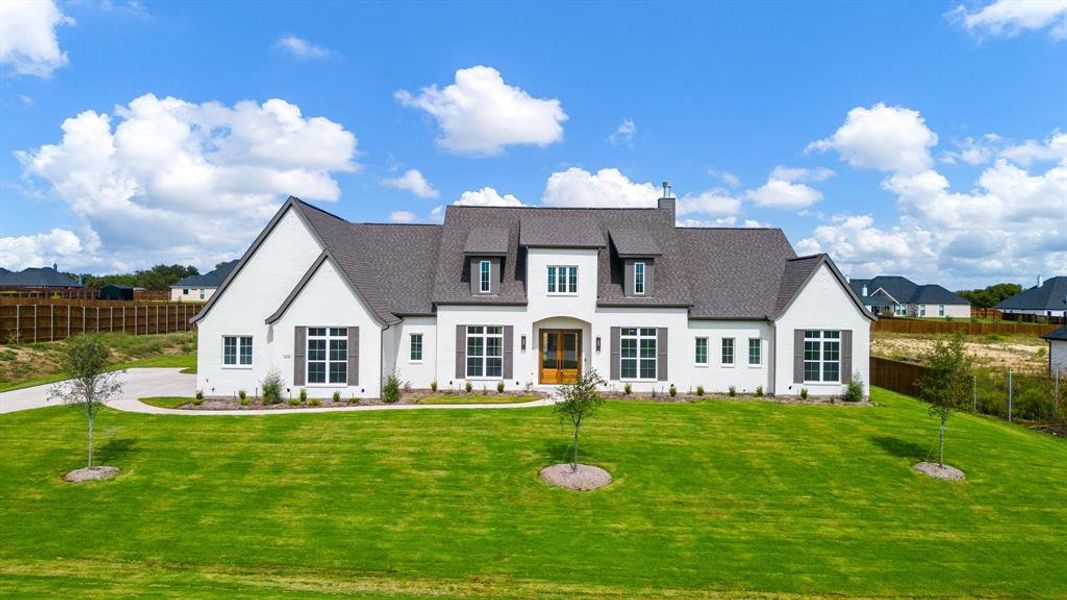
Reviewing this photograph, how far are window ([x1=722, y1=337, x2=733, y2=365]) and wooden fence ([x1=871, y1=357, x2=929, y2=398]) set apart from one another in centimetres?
971

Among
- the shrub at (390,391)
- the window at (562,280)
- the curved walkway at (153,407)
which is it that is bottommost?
the curved walkway at (153,407)

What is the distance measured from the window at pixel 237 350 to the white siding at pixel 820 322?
22691 millimetres

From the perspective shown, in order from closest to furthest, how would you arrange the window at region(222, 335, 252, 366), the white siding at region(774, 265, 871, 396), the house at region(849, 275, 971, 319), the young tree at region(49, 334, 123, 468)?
the young tree at region(49, 334, 123, 468) → the window at region(222, 335, 252, 366) → the white siding at region(774, 265, 871, 396) → the house at region(849, 275, 971, 319)

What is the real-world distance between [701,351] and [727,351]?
1.16 m

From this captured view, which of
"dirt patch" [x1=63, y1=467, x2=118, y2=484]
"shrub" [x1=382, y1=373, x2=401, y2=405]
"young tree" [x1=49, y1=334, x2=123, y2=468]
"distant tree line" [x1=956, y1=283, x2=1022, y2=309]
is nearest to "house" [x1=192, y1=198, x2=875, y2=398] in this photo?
"shrub" [x1=382, y1=373, x2=401, y2=405]

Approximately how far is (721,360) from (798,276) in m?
5.15

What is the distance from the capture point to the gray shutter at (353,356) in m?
23.2

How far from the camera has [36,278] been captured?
8519cm

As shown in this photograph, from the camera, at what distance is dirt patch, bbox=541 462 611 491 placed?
48.9ft

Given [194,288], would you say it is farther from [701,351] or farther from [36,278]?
[701,351]

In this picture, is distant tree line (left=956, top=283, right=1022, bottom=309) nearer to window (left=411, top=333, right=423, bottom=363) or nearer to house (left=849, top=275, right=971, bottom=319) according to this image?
house (left=849, top=275, right=971, bottom=319)

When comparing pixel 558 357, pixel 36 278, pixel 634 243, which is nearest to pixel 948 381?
pixel 634 243

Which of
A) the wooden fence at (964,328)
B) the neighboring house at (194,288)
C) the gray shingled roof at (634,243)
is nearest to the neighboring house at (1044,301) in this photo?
the wooden fence at (964,328)

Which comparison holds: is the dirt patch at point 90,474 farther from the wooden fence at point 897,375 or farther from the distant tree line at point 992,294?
the distant tree line at point 992,294
